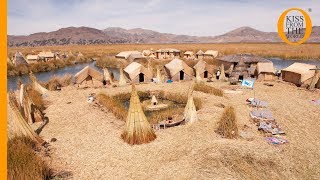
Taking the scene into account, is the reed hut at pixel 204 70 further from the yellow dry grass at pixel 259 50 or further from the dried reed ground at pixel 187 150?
the yellow dry grass at pixel 259 50

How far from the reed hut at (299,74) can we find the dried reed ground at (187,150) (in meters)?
8.42

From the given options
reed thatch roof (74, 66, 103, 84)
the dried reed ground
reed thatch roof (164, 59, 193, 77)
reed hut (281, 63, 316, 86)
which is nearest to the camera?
Answer: the dried reed ground

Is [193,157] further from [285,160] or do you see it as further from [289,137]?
[289,137]

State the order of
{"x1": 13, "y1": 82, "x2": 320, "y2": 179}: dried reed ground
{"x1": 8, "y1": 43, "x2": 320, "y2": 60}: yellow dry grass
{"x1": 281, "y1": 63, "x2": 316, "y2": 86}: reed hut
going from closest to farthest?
{"x1": 13, "y1": 82, "x2": 320, "y2": 179}: dried reed ground
{"x1": 281, "y1": 63, "x2": 316, "y2": 86}: reed hut
{"x1": 8, "y1": 43, "x2": 320, "y2": 60}: yellow dry grass

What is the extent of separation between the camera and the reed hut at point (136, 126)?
38.9 ft

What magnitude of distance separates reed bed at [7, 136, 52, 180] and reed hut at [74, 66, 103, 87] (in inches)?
595

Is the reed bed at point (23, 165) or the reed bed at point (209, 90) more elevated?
the reed bed at point (209, 90)

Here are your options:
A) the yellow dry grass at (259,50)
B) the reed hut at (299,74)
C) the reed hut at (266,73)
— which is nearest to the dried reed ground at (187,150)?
the reed hut at (299,74)

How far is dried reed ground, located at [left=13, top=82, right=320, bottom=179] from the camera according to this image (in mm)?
9398

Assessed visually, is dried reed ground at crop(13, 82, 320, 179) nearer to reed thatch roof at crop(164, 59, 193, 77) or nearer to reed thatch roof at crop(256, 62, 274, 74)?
reed thatch roof at crop(256, 62, 274, 74)

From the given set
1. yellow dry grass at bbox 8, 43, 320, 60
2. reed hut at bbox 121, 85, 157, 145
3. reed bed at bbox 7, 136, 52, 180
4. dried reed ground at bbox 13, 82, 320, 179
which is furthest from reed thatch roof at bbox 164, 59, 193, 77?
yellow dry grass at bbox 8, 43, 320, 60

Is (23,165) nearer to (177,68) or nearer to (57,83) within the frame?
(57,83)

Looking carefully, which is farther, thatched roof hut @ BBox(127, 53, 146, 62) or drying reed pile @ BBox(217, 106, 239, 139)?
thatched roof hut @ BBox(127, 53, 146, 62)

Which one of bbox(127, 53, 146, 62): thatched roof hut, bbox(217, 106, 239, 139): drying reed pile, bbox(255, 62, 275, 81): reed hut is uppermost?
bbox(127, 53, 146, 62): thatched roof hut
